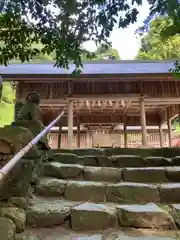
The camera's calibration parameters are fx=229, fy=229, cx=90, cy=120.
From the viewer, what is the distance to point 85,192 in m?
2.58

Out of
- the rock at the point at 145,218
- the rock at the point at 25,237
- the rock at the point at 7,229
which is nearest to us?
the rock at the point at 7,229

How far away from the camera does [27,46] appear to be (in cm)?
291

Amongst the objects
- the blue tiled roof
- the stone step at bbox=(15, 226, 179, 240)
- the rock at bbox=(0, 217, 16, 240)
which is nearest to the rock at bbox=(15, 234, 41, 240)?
the stone step at bbox=(15, 226, 179, 240)

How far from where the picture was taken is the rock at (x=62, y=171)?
9.93ft

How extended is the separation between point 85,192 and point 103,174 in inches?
20.9

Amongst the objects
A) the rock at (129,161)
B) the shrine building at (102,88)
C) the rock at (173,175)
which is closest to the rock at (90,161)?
the rock at (129,161)

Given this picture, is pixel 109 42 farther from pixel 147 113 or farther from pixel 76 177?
pixel 147 113

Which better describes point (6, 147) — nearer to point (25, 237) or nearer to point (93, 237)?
point (25, 237)

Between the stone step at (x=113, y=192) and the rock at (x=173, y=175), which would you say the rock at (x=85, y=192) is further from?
the rock at (x=173, y=175)

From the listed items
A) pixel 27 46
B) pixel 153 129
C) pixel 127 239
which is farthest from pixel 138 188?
pixel 153 129

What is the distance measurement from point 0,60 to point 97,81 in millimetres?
6004

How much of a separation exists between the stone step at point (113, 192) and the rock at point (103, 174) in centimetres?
40

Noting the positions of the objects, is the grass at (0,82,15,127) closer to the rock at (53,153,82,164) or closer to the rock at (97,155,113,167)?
the rock at (53,153,82,164)

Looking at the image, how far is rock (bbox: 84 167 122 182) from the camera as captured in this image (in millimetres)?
3018
